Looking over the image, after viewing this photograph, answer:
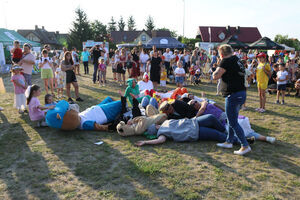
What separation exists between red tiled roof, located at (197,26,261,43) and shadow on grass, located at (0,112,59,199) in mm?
51041

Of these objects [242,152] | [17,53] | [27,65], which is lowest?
[242,152]

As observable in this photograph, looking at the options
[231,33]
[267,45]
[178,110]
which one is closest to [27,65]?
[178,110]

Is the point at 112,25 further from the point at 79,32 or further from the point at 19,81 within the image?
the point at 19,81

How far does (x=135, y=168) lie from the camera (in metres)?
3.72

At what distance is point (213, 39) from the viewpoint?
51.2 metres

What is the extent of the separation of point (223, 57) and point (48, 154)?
360 centimetres

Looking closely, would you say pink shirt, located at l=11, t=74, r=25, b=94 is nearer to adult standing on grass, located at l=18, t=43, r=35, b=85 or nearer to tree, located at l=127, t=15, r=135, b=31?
adult standing on grass, located at l=18, t=43, r=35, b=85

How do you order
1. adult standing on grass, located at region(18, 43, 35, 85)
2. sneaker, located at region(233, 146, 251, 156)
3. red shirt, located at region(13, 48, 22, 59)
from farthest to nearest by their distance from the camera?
1. red shirt, located at region(13, 48, 22, 59)
2. adult standing on grass, located at region(18, 43, 35, 85)
3. sneaker, located at region(233, 146, 251, 156)

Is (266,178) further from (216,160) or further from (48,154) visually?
(48,154)

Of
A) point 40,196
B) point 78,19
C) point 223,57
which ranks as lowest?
point 40,196

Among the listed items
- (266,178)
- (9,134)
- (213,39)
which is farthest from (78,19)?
(266,178)

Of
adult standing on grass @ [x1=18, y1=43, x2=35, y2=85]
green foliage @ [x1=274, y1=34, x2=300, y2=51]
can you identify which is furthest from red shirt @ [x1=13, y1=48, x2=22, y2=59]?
green foliage @ [x1=274, y1=34, x2=300, y2=51]

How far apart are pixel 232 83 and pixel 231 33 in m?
53.5

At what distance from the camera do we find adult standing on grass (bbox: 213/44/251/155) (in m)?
3.93
